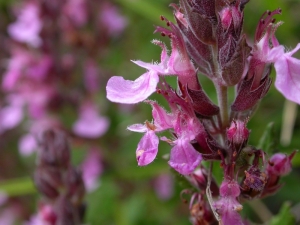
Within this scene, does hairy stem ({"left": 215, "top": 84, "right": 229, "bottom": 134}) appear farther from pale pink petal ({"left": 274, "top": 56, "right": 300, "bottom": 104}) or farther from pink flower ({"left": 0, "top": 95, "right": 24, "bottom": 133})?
pink flower ({"left": 0, "top": 95, "right": 24, "bottom": 133})

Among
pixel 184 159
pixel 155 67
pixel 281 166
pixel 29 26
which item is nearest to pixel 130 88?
pixel 155 67

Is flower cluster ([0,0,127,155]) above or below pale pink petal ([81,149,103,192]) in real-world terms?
above

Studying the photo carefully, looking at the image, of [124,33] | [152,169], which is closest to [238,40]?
[152,169]

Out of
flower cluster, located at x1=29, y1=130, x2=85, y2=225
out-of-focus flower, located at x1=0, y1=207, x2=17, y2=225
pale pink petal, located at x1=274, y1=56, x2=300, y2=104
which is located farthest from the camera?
out-of-focus flower, located at x1=0, y1=207, x2=17, y2=225

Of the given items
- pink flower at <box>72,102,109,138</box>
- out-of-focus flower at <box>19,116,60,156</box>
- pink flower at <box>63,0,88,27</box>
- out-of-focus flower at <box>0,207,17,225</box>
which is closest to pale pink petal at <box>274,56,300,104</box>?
pink flower at <box>72,102,109,138</box>

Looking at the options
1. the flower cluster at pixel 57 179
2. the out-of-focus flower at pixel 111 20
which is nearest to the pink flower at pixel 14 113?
the out-of-focus flower at pixel 111 20

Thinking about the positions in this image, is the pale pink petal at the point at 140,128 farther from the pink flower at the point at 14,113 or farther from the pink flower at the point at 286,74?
the pink flower at the point at 14,113

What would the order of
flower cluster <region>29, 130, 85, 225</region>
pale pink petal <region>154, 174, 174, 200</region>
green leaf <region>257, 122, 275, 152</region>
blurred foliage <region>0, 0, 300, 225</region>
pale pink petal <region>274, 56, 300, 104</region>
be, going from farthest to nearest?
pale pink petal <region>154, 174, 174, 200</region>
blurred foliage <region>0, 0, 300, 225</region>
flower cluster <region>29, 130, 85, 225</region>
green leaf <region>257, 122, 275, 152</region>
pale pink petal <region>274, 56, 300, 104</region>
